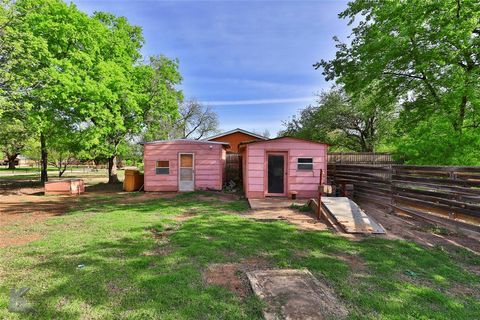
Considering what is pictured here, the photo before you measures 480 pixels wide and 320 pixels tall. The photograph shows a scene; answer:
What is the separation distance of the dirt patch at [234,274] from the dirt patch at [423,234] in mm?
3400

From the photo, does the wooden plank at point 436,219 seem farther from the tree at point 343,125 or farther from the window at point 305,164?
the tree at point 343,125

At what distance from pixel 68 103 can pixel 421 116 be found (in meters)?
16.8

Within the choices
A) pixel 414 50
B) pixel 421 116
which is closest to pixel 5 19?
pixel 414 50

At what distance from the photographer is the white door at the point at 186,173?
1375 cm

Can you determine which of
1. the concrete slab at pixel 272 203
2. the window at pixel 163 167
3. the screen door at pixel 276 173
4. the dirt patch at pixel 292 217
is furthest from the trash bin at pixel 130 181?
the dirt patch at pixel 292 217

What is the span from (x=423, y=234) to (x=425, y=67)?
7246 mm

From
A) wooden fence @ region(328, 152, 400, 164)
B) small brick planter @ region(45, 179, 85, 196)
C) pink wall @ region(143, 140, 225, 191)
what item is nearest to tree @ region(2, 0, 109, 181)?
small brick planter @ region(45, 179, 85, 196)

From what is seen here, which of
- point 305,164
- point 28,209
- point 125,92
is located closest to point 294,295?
point 305,164

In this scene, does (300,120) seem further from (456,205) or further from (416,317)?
(416,317)

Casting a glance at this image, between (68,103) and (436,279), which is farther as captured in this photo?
(68,103)

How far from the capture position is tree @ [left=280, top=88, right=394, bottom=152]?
2359 cm

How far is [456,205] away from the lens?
233 inches

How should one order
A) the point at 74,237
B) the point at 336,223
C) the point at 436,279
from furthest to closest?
the point at 336,223
the point at 74,237
the point at 436,279

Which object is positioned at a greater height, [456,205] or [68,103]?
[68,103]
